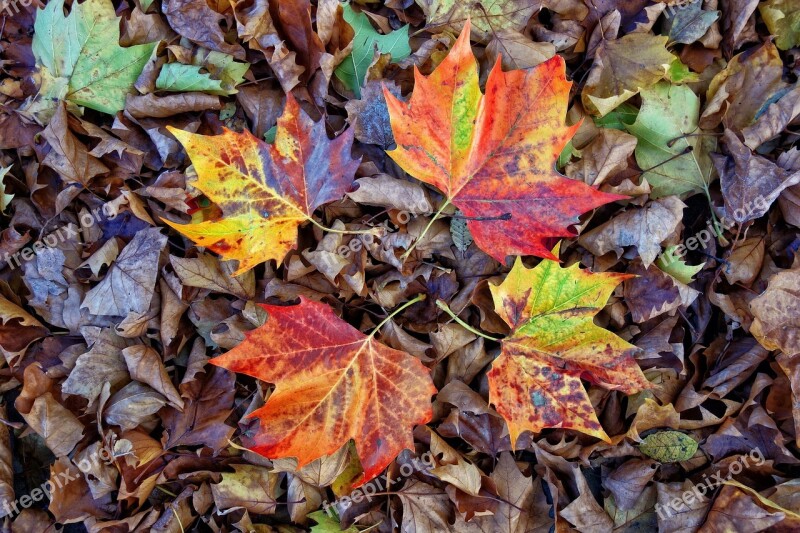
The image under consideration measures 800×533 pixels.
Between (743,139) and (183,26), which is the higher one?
(183,26)

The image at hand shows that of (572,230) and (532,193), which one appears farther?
(572,230)

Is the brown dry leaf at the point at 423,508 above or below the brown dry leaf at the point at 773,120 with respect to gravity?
below

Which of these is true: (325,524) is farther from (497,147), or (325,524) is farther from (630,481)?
(497,147)

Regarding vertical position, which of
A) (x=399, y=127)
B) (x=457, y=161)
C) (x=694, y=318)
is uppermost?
(x=399, y=127)

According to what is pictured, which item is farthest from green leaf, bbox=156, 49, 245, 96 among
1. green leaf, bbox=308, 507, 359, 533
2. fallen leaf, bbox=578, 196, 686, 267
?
green leaf, bbox=308, 507, 359, 533

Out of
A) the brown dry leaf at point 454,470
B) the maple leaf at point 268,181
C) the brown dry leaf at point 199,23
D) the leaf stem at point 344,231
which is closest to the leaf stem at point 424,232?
the leaf stem at point 344,231

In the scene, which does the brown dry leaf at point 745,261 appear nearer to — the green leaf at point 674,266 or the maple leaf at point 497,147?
the green leaf at point 674,266

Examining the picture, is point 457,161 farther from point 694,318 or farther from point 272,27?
point 694,318

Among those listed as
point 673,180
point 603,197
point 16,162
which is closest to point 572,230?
point 603,197
